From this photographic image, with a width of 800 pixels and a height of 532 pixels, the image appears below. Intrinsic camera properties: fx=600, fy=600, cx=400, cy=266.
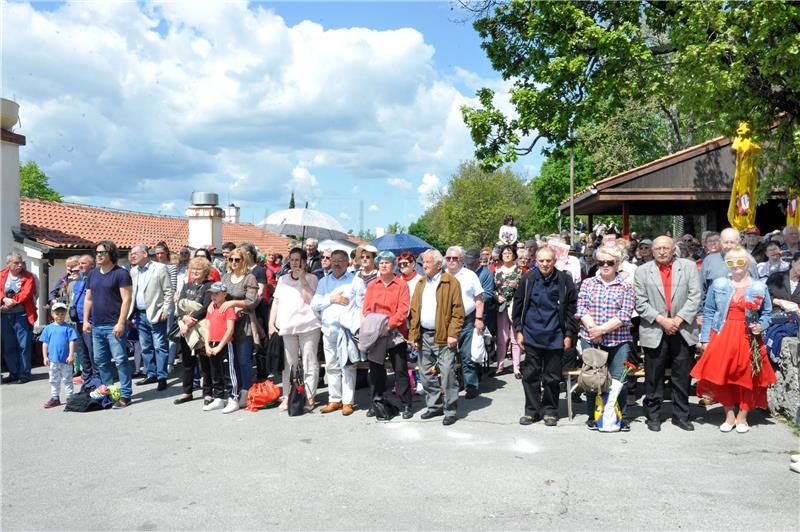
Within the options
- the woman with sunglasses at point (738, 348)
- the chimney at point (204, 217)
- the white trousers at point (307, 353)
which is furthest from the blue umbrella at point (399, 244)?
the chimney at point (204, 217)

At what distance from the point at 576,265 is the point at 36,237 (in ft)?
51.0

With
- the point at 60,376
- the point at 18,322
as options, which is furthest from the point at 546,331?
the point at 18,322

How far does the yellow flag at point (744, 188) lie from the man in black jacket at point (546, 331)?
697 centimetres

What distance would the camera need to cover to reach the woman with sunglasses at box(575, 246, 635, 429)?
612cm

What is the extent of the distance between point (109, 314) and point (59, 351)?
0.80 m

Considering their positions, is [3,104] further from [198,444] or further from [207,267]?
[198,444]

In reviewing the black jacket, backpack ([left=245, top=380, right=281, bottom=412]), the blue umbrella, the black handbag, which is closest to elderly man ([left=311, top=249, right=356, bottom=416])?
the black handbag

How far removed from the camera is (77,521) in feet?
13.8

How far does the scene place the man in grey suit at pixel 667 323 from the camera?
6000 millimetres

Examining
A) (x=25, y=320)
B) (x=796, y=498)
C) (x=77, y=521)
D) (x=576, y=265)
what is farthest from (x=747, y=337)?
(x=25, y=320)

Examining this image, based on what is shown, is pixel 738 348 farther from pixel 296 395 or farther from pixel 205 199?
pixel 205 199

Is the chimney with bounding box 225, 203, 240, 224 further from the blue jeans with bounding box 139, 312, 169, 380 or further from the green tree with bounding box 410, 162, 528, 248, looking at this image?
the blue jeans with bounding box 139, 312, 169, 380

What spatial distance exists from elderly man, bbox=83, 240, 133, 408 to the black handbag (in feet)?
7.36

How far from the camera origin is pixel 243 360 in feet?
24.4
